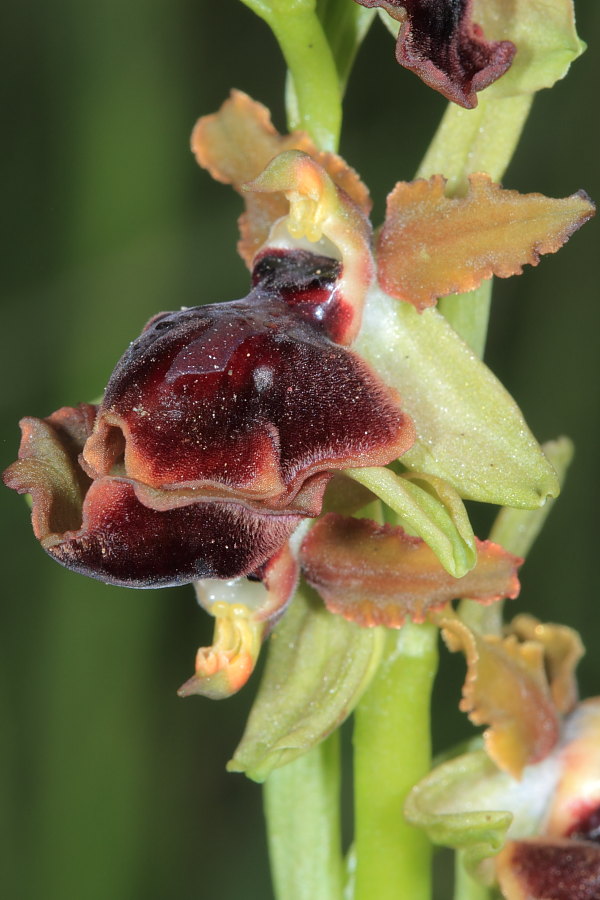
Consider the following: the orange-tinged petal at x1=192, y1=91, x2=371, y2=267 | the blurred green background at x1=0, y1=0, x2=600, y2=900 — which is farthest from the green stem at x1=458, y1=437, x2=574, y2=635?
the blurred green background at x1=0, y1=0, x2=600, y2=900

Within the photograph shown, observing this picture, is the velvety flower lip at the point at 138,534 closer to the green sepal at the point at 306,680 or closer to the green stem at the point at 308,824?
the green sepal at the point at 306,680

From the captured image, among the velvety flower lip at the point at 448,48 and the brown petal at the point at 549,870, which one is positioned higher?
the velvety flower lip at the point at 448,48

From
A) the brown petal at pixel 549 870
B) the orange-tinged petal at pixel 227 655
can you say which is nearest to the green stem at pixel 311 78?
the orange-tinged petal at pixel 227 655

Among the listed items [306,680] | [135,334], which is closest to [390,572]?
[306,680]

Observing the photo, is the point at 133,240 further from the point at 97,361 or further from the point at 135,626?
the point at 135,626

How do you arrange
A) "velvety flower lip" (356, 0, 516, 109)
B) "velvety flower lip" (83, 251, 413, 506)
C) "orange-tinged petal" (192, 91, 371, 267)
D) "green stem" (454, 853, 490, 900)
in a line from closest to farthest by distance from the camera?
"velvety flower lip" (83, 251, 413, 506) < "velvety flower lip" (356, 0, 516, 109) < "orange-tinged petal" (192, 91, 371, 267) < "green stem" (454, 853, 490, 900)

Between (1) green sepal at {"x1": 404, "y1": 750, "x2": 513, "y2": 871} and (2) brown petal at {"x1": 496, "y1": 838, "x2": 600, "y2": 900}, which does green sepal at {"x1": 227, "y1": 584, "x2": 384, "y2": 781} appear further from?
(2) brown petal at {"x1": 496, "y1": 838, "x2": 600, "y2": 900}

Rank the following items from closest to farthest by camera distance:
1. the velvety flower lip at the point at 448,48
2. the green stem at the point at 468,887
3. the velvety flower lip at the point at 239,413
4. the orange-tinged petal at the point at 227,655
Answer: the velvety flower lip at the point at 239,413
the velvety flower lip at the point at 448,48
the orange-tinged petal at the point at 227,655
the green stem at the point at 468,887
